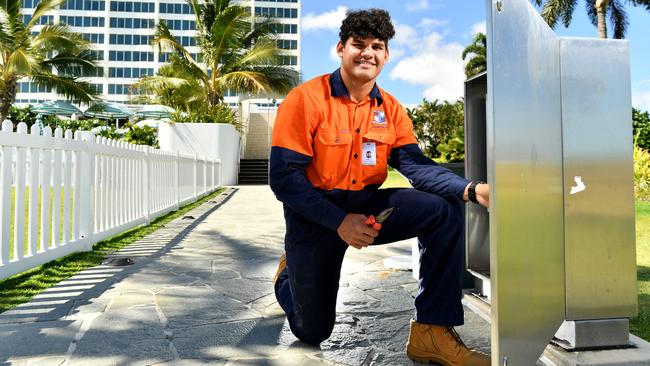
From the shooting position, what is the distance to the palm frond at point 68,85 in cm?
1931

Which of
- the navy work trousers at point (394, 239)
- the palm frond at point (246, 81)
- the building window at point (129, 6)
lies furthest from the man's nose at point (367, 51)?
the building window at point (129, 6)

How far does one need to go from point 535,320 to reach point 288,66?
23.6m

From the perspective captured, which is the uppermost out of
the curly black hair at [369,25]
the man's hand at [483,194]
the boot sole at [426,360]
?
the curly black hair at [369,25]

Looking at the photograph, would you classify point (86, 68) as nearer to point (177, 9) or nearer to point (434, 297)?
point (434, 297)

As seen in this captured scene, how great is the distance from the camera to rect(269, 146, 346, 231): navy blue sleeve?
6.20ft

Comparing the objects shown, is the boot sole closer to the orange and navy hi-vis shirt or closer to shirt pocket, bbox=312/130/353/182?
the orange and navy hi-vis shirt

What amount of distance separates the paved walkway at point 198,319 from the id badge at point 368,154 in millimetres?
855

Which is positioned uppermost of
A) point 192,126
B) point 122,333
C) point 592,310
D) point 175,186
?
point 192,126

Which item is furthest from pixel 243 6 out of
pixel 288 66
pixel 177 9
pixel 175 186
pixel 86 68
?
pixel 177 9

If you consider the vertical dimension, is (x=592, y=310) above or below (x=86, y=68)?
below

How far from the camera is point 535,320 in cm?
164

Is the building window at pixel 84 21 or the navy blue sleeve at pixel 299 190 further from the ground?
the building window at pixel 84 21

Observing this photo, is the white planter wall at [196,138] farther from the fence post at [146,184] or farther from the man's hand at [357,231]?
the man's hand at [357,231]

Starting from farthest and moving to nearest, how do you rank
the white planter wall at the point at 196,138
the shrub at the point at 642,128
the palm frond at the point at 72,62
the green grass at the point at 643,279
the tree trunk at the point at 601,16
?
the shrub at the point at 642,128 < the tree trunk at the point at 601,16 < the palm frond at the point at 72,62 < the white planter wall at the point at 196,138 < the green grass at the point at 643,279
